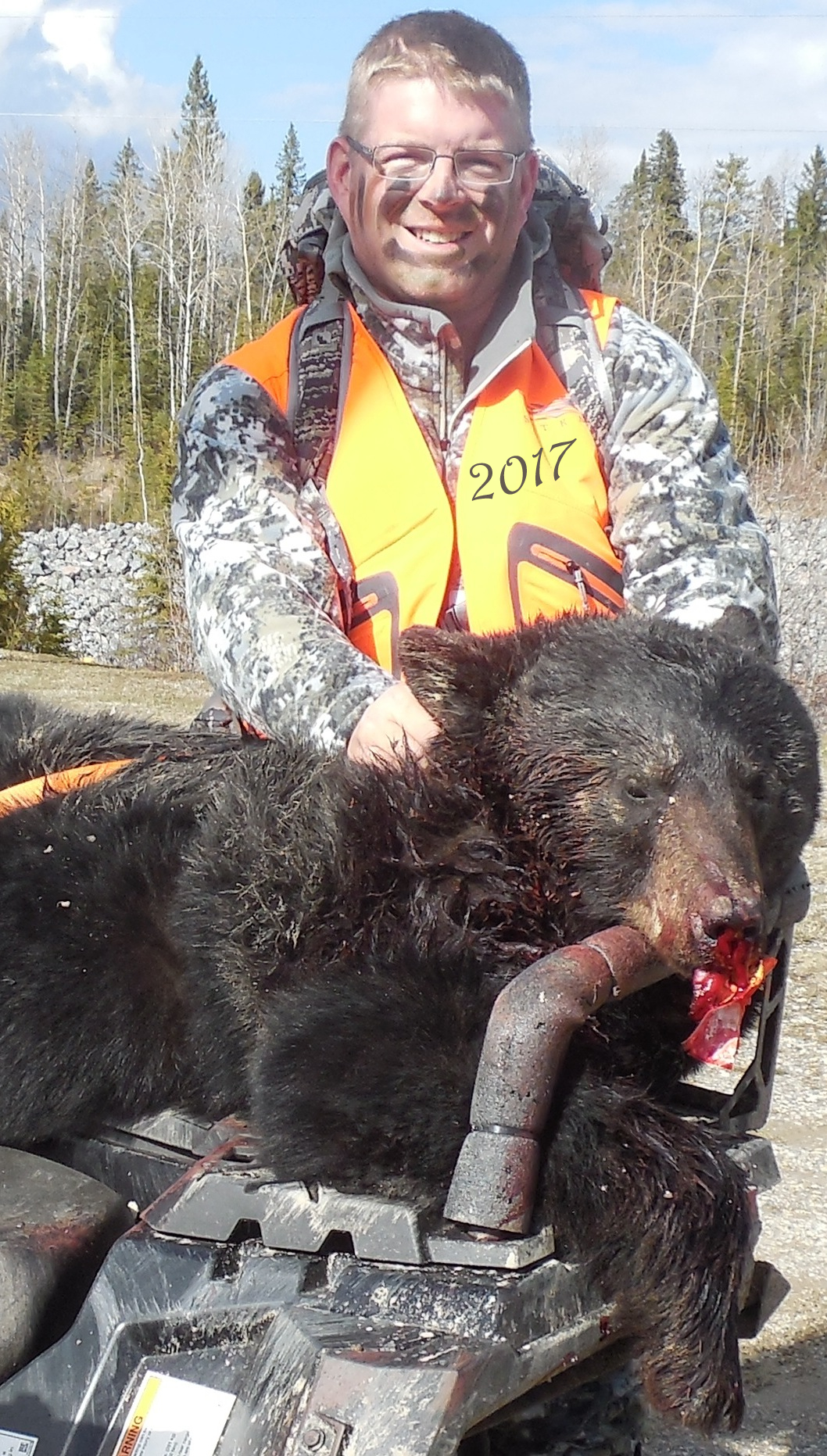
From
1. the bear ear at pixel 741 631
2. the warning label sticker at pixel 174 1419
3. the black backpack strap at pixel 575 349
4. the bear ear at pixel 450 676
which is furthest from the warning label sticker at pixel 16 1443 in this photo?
the black backpack strap at pixel 575 349

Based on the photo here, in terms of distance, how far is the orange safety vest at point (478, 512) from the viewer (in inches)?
101

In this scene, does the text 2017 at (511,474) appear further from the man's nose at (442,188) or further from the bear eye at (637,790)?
the bear eye at (637,790)

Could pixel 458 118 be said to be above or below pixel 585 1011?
above

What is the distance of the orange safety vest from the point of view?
2.57 metres

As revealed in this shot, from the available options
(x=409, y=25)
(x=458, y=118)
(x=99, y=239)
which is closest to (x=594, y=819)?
(x=458, y=118)

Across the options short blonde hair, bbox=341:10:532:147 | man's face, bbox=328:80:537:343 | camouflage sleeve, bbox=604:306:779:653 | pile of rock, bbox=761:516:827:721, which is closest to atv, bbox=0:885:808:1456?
camouflage sleeve, bbox=604:306:779:653

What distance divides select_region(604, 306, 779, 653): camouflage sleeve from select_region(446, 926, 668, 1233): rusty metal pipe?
1.09 m

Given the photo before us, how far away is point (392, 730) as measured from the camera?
2.12 m

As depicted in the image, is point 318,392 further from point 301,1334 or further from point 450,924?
point 301,1334

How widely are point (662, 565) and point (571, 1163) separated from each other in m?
1.31

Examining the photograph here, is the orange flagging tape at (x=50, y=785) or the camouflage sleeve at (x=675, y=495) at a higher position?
the camouflage sleeve at (x=675, y=495)

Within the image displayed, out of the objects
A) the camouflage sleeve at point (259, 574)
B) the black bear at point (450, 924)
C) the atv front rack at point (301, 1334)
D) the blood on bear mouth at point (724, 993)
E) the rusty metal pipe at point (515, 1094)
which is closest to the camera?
the atv front rack at point (301, 1334)

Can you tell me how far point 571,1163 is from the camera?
1559 millimetres

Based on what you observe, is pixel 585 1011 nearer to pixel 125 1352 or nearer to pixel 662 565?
pixel 125 1352
